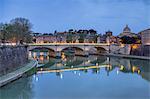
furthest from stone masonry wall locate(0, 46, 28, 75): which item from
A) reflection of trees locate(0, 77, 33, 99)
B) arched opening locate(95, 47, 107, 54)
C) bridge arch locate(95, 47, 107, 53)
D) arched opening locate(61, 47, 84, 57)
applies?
arched opening locate(95, 47, 107, 54)

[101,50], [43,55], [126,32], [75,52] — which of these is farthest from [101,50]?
[126,32]

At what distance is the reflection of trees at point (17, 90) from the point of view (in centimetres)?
555

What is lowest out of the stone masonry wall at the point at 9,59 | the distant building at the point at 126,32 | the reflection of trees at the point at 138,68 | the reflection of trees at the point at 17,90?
the reflection of trees at the point at 17,90

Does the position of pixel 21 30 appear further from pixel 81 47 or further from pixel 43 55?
pixel 81 47

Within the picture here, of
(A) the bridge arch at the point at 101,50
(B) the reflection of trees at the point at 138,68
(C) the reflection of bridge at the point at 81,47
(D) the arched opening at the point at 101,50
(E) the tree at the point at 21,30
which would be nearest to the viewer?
(B) the reflection of trees at the point at 138,68

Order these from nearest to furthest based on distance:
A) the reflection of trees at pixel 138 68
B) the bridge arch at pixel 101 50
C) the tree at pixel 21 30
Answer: the reflection of trees at pixel 138 68
the tree at pixel 21 30
the bridge arch at pixel 101 50

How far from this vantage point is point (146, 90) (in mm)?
6555

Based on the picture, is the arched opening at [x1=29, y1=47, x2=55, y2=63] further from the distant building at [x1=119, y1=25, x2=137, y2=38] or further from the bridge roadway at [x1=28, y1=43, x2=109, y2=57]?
the distant building at [x1=119, y1=25, x2=137, y2=38]

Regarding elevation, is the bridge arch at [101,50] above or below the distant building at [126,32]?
below

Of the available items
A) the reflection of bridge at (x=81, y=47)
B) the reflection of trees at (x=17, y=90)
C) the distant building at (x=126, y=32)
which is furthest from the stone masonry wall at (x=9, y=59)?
the distant building at (x=126, y=32)

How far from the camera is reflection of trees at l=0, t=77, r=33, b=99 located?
18.2 feet

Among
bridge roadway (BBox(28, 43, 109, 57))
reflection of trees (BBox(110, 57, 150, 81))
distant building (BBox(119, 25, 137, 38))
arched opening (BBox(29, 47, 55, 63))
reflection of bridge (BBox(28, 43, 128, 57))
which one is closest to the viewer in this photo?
reflection of trees (BBox(110, 57, 150, 81))

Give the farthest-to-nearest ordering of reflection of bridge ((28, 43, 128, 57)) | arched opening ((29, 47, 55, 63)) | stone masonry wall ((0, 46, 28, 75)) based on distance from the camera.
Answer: reflection of bridge ((28, 43, 128, 57)), arched opening ((29, 47, 55, 63)), stone masonry wall ((0, 46, 28, 75))

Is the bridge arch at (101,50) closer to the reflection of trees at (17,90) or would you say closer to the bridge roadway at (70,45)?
the bridge roadway at (70,45)
